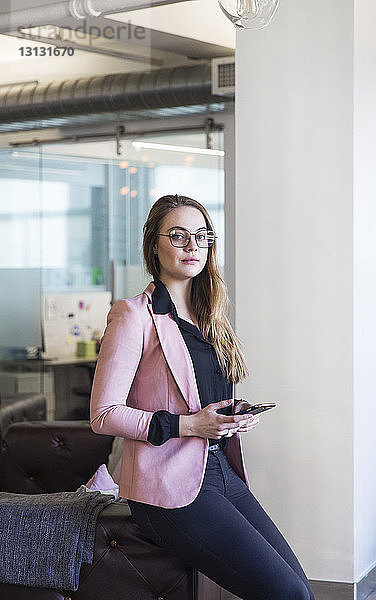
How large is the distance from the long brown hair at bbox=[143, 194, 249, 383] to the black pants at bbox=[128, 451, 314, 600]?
1.24 ft

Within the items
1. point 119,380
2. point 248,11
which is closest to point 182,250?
point 119,380

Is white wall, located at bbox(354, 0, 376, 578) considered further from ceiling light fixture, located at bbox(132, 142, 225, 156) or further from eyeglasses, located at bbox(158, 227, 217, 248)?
ceiling light fixture, located at bbox(132, 142, 225, 156)

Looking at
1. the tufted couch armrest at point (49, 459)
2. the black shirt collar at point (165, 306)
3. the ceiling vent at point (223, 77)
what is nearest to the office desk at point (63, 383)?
the ceiling vent at point (223, 77)

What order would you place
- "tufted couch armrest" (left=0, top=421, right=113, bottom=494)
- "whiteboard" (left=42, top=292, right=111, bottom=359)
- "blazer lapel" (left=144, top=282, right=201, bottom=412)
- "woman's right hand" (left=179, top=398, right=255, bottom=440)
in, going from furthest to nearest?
"whiteboard" (left=42, top=292, right=111, bottom=359)
"tufted couch armrest" (left=0, top=421, right=113, bottom=494)
"blazer lapel" (left=144, top=282, right=201, bottom=412)
"woman's right hand" (left=179, top=398, right=255, bottom=440)

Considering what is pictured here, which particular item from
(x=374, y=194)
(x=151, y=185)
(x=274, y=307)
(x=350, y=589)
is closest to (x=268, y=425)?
(x=274, y=307)

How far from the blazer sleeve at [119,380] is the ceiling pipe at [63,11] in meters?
2.99

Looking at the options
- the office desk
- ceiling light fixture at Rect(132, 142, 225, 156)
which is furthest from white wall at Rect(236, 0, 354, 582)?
the office desk

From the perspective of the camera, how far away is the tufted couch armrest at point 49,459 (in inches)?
163

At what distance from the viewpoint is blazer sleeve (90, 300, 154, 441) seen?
102 inches

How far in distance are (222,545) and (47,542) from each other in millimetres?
577

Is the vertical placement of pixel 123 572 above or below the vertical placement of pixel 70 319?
below

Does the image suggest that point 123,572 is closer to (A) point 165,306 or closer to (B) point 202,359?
(B) point 202,359

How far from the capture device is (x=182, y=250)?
109 inches

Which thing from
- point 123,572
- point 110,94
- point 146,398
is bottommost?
point 123,572
